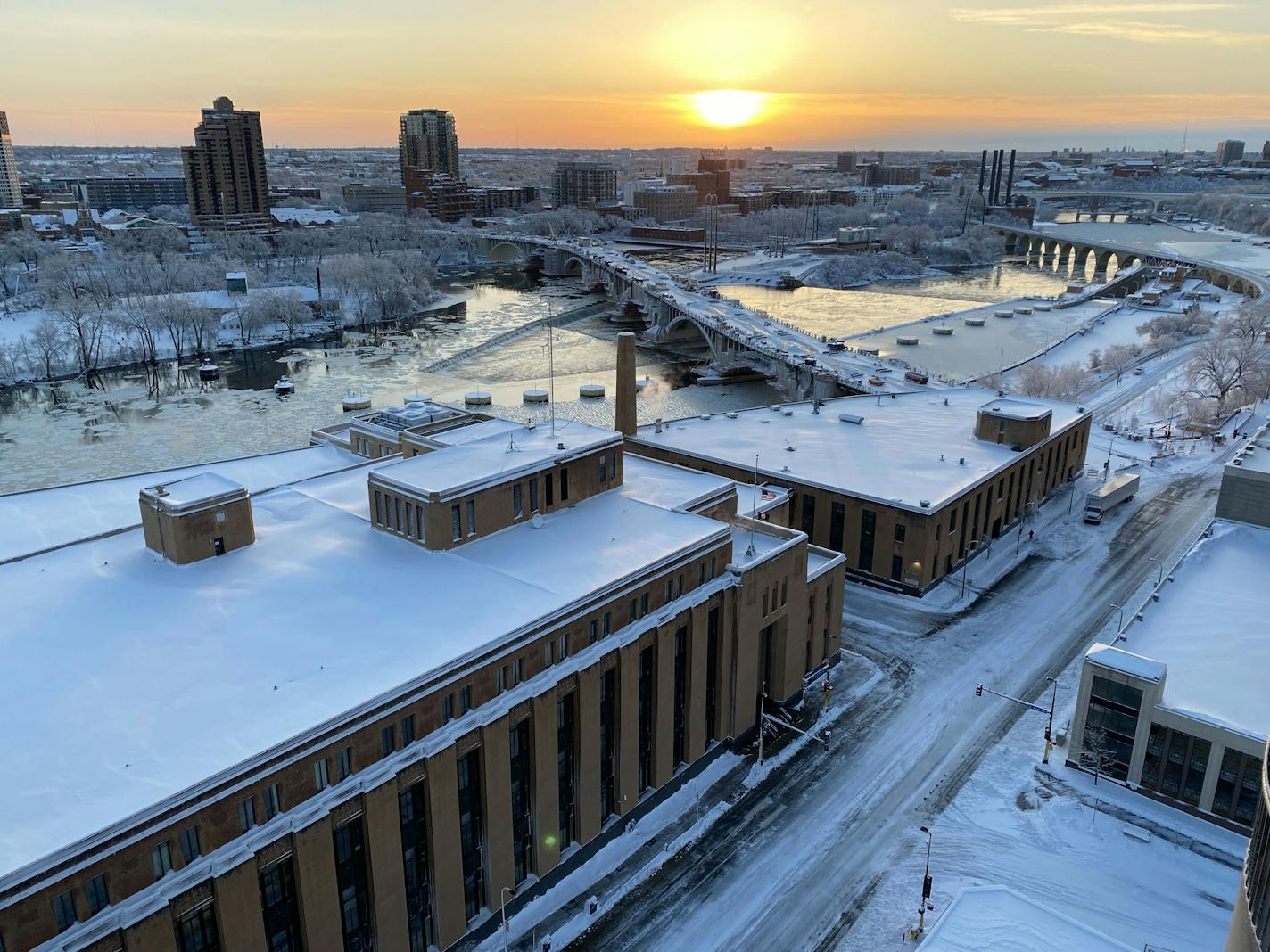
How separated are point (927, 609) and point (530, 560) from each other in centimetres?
2768

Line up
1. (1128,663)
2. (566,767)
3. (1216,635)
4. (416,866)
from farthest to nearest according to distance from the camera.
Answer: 1. (1216,635)
2. (1128,663)
3. (566,767)
4. (416,866)

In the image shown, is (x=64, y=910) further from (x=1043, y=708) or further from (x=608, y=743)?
(x=1043, y=708)

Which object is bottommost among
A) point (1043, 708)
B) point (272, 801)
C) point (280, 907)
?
point (1043, 708)

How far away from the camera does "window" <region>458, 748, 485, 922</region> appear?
2828 centimetres

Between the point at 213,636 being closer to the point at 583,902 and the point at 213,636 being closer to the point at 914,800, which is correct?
the point at 583,902

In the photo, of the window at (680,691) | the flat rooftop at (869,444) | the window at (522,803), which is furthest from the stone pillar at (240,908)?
the flat rooftop at (869,444)

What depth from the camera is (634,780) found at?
3478 cm

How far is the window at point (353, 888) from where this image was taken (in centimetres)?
2522

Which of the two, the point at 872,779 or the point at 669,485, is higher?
the point at 669,485

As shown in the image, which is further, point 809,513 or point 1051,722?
point 809,513

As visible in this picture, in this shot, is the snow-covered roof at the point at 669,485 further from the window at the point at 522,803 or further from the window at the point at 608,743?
the window at the point at 522,803

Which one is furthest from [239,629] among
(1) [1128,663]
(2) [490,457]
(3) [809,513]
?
(3) [809,513]

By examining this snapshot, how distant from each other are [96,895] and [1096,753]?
36.0m

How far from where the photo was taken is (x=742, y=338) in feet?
371
